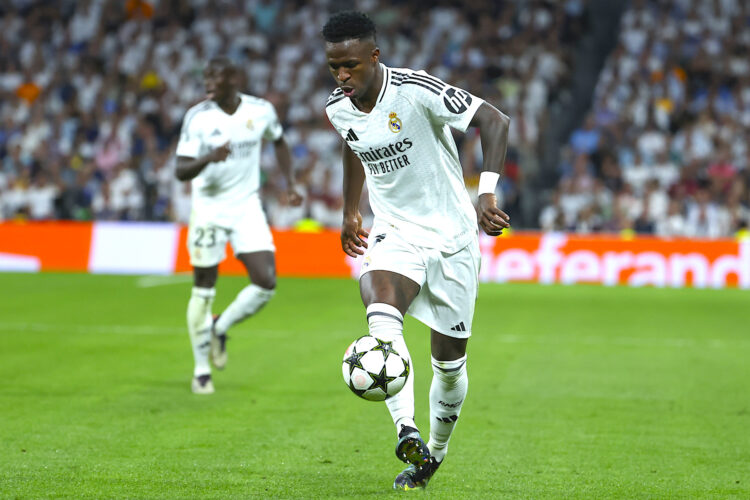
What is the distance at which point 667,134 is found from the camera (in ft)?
74.2

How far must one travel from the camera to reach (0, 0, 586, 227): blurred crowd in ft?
73.6

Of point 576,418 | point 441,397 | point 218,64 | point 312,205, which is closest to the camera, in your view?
point 441,397

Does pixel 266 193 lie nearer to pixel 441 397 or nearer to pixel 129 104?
pixel 129 104

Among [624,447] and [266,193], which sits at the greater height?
[624,447]

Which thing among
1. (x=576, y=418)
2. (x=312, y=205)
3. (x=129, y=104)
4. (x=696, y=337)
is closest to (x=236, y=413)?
(x=576, y=418)

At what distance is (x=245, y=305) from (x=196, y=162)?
1.31 m

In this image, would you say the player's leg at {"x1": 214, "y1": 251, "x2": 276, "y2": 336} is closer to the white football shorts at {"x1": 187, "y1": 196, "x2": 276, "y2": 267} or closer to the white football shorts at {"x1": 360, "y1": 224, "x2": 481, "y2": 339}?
the white football shorts at {"x1": 187, "y1": 196, "x2": 276, "y2": 267}

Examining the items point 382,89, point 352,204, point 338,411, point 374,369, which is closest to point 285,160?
point 338,411

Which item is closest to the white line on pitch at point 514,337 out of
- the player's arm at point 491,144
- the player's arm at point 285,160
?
the player's arm at point 285,160

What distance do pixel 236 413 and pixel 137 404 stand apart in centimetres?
→ 81

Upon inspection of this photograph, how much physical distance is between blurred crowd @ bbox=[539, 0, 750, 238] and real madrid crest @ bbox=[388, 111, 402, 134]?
15.9 m

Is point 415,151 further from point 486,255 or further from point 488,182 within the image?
point 486,255

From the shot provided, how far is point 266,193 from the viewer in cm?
2169

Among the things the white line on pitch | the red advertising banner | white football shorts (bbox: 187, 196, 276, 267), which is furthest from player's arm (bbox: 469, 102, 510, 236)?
the red advertising banner
